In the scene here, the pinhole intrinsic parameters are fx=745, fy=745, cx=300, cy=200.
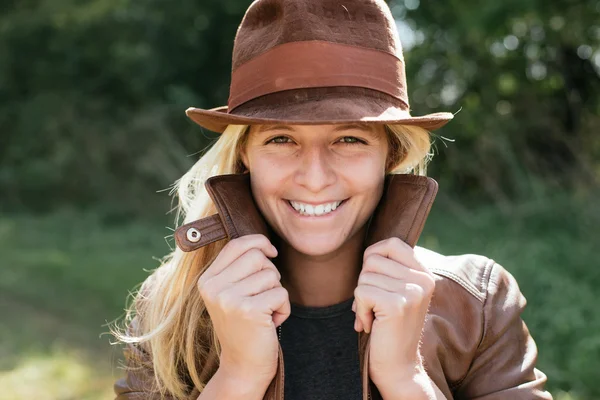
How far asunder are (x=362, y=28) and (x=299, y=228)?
24.6 inches

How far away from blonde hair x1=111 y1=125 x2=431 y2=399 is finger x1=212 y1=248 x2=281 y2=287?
35 centimetres

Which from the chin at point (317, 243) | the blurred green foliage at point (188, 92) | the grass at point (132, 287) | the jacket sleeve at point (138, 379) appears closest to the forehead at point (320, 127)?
the chin at point (317, 243)

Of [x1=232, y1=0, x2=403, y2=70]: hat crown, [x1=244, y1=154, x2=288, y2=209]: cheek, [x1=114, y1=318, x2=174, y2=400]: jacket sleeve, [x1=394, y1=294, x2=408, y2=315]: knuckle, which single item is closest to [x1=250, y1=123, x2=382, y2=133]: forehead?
[x1=244, y1=154, x2=288, y2=209]: cheek

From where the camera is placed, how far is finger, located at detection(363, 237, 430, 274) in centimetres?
211

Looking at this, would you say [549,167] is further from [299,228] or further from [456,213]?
[299,228]

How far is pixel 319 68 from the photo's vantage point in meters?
2.09

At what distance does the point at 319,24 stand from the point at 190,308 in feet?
3.33

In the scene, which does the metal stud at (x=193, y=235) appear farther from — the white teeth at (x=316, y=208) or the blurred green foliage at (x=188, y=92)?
the blurred green foliage at (x=188, y=92)

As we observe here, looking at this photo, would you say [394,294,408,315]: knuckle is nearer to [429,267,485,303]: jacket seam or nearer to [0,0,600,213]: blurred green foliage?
[429,267,485,303]: jacket seam

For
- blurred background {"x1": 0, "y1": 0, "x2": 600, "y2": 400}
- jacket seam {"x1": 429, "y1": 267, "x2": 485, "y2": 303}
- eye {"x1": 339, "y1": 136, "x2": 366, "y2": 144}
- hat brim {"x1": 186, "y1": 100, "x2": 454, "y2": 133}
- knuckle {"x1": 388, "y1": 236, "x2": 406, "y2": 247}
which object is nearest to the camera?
hat brim {"x1": 186, "y1": 100, "x2": 454, "y2": 133}

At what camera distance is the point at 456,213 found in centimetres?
821

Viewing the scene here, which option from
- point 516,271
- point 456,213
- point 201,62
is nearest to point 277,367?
point 516,271

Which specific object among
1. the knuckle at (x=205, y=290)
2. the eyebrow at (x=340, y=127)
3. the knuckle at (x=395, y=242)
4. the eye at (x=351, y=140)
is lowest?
the knuckle at (x=395, y=242)

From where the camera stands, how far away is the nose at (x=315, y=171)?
2.19 m
